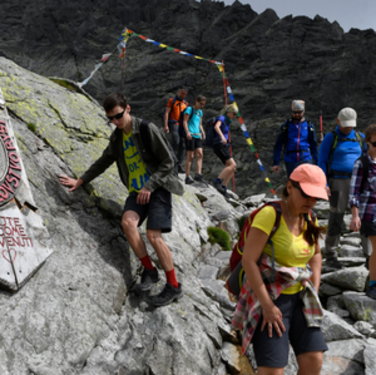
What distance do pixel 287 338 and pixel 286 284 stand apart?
48cm

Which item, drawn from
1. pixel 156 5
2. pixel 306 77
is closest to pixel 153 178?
pixel 306 77

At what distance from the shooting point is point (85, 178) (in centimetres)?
562

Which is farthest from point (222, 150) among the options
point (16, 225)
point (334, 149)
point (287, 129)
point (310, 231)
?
point (310, 231)

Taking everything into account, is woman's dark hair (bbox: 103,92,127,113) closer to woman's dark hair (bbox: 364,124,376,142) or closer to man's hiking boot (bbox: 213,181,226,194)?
woman's dark hair (bbox: 364,124,376,142)

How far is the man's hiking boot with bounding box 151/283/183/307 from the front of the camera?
4.81 meters

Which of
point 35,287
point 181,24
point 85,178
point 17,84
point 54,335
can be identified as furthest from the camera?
point 181,24

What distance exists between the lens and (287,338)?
306 cm

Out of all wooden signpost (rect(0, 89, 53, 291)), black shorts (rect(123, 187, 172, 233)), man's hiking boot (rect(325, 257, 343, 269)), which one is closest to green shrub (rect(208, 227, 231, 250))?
man's hiking boot (rect(325, 257, 343, 269))

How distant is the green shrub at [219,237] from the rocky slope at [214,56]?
28302 millimetres

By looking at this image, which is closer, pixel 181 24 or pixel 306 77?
pixel 306 77

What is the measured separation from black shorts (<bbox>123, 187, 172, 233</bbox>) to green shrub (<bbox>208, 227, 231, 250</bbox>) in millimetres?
3690

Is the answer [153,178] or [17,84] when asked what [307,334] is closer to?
[153,178]

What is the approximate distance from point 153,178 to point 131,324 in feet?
6.79

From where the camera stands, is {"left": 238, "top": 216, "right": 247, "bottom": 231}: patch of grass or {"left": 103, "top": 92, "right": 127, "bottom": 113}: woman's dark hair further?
{"left": 238, "top": 216, "right": 247, "bottom": 231}: patch of grass
